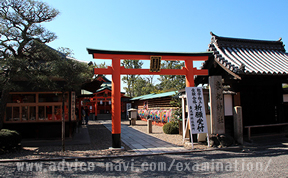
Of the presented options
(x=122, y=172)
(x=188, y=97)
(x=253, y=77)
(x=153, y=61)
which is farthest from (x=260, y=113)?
(x=122, y=172)

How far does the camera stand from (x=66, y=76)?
8156mm

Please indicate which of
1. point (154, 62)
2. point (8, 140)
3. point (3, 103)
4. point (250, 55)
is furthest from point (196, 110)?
point (3, 103)

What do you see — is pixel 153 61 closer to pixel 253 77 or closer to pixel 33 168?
pixel 253 77

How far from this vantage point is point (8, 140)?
7902 mm

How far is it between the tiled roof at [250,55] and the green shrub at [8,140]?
942cm

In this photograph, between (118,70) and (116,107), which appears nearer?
(116,107)

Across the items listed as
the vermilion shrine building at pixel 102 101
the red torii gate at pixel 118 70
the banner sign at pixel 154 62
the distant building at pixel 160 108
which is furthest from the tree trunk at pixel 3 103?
the vermilion shrine building at pixel 102 101

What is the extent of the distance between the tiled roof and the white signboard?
1991mm

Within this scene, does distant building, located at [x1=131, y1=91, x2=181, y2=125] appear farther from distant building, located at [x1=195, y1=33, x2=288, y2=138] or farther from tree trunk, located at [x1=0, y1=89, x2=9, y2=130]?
tree trunk, located at [x1=0, y1=89, x2=9, y2=130]

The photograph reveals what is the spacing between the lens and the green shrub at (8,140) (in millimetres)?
7797

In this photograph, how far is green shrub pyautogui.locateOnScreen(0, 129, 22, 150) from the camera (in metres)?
7.80

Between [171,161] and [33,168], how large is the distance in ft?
13.8

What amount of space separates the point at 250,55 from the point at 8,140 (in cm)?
1244

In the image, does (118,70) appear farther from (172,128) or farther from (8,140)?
(172,128)
